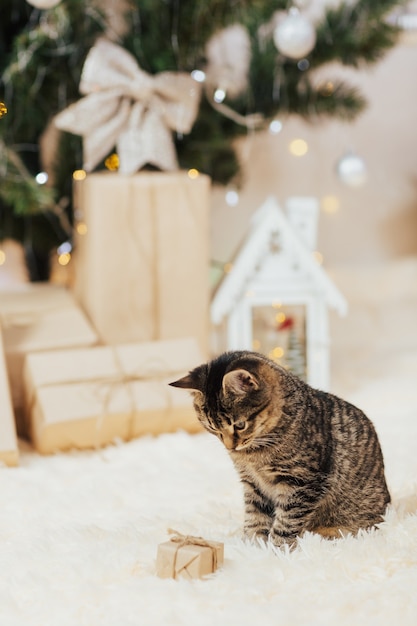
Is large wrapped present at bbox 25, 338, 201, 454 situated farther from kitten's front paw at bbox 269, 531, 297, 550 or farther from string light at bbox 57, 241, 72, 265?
kitten's front paw at bbox 269, 531, 297, 550

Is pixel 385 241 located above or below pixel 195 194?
below

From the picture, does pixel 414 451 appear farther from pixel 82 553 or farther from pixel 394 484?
pixel 82 553

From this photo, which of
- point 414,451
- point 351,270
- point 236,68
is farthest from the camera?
point 351,270

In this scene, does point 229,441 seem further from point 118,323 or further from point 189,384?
point 118,323

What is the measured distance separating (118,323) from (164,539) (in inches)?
29.0

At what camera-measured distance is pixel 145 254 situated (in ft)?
5.86

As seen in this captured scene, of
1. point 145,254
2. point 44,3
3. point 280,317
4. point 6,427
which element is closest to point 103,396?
point 6,427

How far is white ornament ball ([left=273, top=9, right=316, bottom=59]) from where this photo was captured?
172cm

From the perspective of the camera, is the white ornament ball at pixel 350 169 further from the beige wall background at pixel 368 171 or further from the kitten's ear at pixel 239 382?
the kitten's ear at pixel 239 382

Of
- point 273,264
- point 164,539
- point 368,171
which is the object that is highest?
point 368,171

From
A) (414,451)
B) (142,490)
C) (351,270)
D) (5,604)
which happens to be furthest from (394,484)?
(351,270)

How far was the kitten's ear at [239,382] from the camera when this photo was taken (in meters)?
1.01

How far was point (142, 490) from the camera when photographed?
1.37m

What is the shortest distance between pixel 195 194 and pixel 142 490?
0.67m
